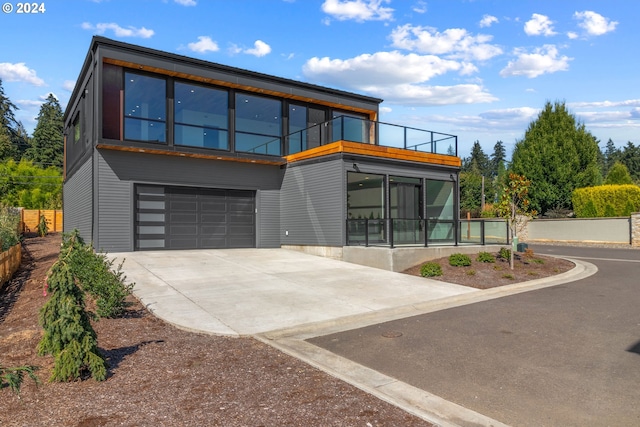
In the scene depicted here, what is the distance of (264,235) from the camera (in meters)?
19.0

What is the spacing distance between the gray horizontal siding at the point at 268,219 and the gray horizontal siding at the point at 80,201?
6653 mm

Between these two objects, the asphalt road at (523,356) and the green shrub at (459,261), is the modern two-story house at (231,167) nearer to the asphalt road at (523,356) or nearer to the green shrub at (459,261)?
the green shrub at (459,261)

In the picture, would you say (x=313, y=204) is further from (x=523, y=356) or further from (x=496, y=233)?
(x=523, y=356)

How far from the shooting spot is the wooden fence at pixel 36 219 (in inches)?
1035

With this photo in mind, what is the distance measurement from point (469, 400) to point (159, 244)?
1461cm

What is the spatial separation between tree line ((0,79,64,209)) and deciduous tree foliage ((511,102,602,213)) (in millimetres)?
35613

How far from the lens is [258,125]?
62.4 ft

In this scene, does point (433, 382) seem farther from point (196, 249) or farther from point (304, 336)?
point (196, 249)

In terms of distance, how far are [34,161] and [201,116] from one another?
5242cm

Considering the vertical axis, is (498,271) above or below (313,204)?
below

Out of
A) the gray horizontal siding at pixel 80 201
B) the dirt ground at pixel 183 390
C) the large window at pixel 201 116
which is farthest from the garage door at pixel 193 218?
the dirt ground at pixel 183 390

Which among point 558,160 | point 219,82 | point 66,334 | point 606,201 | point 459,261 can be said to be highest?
point 219,82

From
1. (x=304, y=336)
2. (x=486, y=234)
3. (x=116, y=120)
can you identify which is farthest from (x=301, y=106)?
(x=304, y=336)

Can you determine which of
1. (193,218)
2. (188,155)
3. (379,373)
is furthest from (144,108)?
(379,373)
